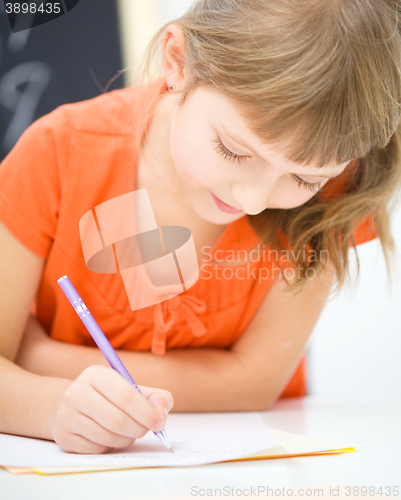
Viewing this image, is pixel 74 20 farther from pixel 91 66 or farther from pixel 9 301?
pixel 9 301

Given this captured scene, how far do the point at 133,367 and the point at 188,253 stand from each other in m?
0.10

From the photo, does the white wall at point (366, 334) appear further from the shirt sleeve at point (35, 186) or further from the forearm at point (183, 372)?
the shirt sleeve at point (35, 186)

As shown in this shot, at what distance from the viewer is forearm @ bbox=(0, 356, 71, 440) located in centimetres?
31

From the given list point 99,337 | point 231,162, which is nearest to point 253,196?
point 231,162

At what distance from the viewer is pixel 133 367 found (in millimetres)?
381

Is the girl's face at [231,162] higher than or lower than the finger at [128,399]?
higher

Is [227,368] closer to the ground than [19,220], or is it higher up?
closer to the ground

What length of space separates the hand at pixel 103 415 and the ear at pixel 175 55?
0.21 meters

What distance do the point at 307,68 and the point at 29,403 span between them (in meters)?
0.28

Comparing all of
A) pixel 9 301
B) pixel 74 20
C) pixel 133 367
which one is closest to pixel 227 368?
pixel 133 367

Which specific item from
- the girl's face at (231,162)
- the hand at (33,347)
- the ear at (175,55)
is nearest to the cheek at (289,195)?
the girl's face at (231,162)

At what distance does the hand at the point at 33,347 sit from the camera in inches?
15.4

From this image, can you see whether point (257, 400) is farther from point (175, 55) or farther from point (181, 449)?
point (175, 55)

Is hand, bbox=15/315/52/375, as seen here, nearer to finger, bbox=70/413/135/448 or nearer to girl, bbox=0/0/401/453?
girl, bbox=0/0/401/453
